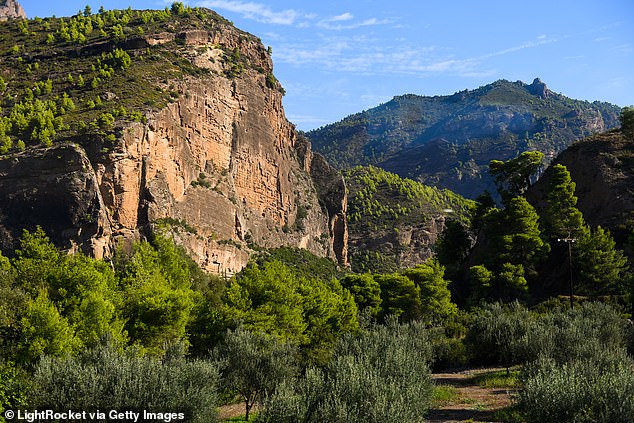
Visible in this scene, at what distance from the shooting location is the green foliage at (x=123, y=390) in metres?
14.1

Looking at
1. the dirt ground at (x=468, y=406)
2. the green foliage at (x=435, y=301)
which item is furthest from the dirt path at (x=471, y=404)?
the green foliage at (x=435, y=301)

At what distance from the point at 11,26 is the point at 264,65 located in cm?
5830

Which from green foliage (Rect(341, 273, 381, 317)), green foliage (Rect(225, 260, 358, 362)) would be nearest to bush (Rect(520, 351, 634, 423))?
green foliage (Rect(225, 260, 358, 362))

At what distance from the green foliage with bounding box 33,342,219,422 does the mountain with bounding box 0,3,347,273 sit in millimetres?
57052

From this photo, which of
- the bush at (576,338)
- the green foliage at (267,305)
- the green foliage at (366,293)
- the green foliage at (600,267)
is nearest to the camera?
the bush at (576,338)

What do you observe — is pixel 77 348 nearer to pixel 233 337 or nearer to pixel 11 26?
pixel 233 337

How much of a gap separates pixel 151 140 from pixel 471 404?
228 ft

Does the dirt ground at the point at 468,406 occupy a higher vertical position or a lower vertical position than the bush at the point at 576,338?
lower

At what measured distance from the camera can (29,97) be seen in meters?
81.8

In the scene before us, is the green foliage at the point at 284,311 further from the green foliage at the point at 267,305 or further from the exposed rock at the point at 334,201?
the exposed rock at the point at 334,201

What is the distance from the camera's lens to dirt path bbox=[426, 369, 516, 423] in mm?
21047

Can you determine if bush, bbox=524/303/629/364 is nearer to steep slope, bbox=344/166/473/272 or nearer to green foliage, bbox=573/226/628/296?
green foliage, bbox=573/226/628/296

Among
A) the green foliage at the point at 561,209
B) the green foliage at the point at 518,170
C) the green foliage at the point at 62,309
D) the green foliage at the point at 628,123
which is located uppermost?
the green foliage at the point at 628,123

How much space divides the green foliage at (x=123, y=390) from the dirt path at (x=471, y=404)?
1029cm
